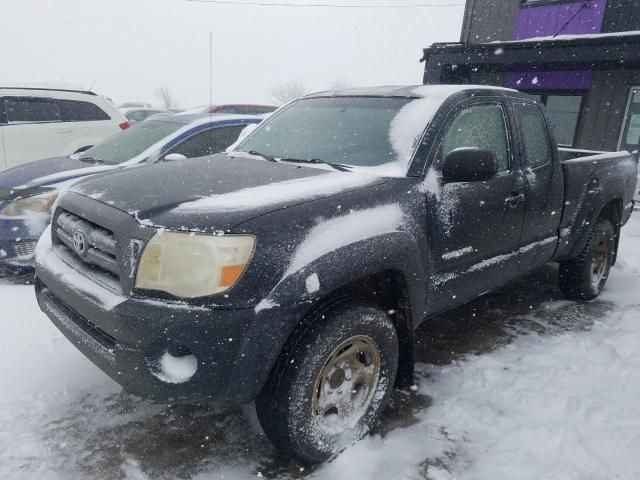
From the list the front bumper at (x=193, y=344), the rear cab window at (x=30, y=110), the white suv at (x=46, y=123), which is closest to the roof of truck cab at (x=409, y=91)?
the front bumper at (x=193, y=344)

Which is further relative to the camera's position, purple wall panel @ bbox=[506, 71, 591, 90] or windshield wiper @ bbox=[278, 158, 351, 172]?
purple wall panel @ bbox=[506, 71, 591, 90]

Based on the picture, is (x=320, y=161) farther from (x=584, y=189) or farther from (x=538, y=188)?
(x=584, y=189)

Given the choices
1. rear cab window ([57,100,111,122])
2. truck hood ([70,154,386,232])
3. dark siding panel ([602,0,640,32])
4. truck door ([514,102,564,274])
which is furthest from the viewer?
dark siding panel ([602,0,640,32])

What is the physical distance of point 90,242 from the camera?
2.30 m

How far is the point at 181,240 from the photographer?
195cm

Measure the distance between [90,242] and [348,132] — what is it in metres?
1.66

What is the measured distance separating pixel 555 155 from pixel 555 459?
2.32 meters

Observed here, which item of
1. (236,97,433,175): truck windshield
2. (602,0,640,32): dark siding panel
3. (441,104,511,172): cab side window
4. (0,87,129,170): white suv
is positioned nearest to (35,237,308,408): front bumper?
(236,97,433,175): truck windshield

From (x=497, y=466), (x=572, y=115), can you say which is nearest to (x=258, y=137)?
(x=497, y=466)

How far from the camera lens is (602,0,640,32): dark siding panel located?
10094 millimetres

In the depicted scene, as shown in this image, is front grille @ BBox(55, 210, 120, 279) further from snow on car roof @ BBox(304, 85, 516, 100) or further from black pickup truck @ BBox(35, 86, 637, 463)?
snow on car roof @ BBox(304, 85, 516, 100)

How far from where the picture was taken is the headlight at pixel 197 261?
6.35ft

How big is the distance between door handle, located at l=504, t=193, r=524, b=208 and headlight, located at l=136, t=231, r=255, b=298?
1967 mm

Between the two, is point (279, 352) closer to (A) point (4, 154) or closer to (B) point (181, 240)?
(B) point (181, 240)
